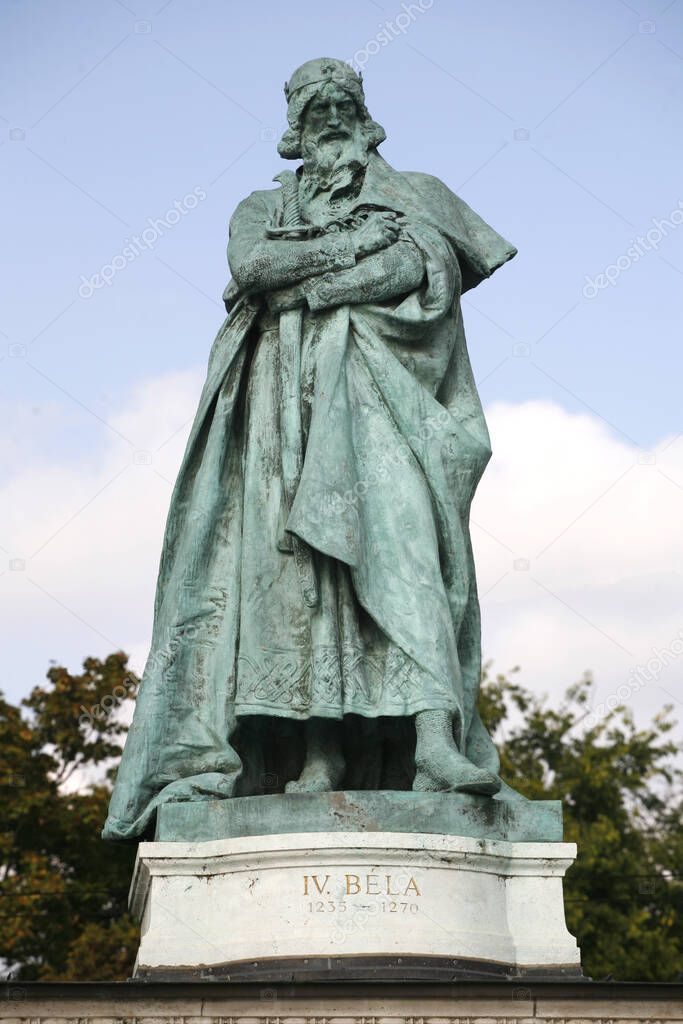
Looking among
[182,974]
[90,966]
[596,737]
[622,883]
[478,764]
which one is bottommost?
[182,974]

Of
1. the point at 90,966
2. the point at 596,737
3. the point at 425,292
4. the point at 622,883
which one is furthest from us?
the point at 596,737

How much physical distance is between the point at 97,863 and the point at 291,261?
19593 millimetres

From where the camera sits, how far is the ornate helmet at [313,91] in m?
10.7

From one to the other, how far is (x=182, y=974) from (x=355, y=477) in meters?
2.87

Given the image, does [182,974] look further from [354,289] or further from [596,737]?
[596,737]

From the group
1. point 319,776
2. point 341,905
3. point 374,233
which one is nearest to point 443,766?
point 319,776

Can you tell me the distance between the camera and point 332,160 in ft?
35.3

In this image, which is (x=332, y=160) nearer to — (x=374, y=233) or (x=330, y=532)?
(x=374, y=233)

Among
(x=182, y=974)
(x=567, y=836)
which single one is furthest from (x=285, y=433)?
(x=567, y=836)

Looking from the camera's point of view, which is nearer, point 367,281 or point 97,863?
point 367,281

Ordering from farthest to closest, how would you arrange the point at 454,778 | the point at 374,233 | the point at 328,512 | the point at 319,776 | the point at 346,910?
the point at 374,233, the point at 328,512, the point at 319,776, the point at 454,778, the point at 346,910

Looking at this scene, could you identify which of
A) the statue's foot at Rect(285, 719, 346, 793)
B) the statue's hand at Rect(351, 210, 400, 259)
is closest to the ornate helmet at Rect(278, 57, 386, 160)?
the statue's hand at Rect(351, 210, 400, 259)

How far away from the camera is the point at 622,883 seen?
3103 cm

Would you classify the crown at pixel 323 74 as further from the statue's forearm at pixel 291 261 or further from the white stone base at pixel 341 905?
the white stone base at pixel 341 905
